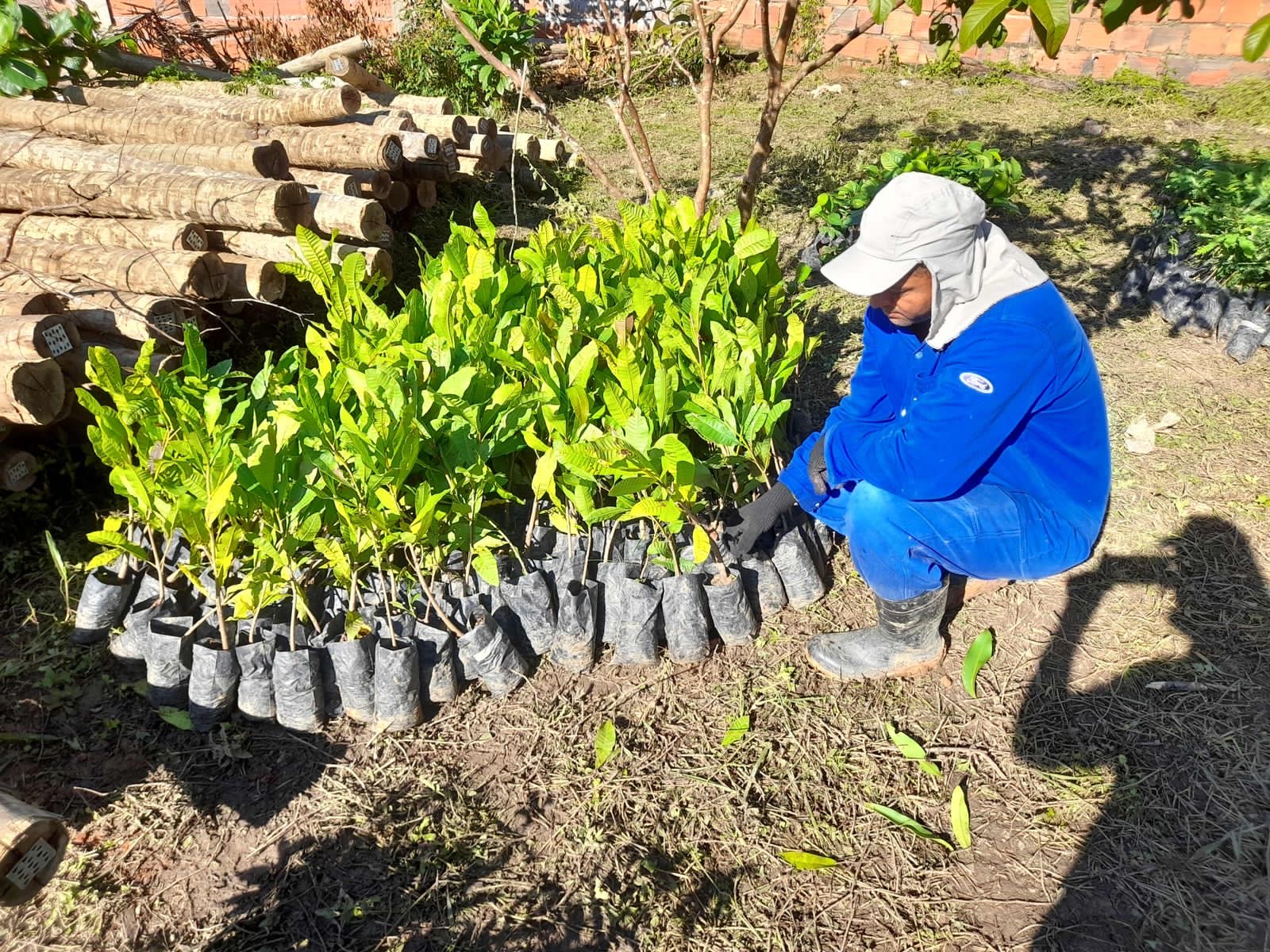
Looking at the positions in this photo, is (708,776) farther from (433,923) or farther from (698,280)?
(698,280)

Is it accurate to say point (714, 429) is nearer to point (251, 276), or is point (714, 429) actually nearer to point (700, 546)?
point (700, 546)

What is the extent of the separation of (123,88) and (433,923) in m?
5.13

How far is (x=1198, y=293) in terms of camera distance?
4.06 metres

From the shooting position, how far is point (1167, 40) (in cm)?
720

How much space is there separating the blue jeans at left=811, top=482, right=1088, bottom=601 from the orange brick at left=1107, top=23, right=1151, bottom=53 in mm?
7109

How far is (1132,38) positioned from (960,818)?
7859 mm

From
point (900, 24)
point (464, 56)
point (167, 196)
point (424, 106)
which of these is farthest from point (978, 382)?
point (900, 24)

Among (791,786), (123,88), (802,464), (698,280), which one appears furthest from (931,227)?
(123,88)

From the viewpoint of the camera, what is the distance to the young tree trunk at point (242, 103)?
4.50 meters

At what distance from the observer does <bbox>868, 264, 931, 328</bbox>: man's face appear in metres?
1.90

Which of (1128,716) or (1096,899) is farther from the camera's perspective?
(1128,716)

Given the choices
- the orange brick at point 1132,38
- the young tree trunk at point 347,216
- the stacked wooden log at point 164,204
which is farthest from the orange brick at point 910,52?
the young tree trunk at point 347,216

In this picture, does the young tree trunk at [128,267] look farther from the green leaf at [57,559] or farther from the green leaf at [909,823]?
the green leaf at [909,823]

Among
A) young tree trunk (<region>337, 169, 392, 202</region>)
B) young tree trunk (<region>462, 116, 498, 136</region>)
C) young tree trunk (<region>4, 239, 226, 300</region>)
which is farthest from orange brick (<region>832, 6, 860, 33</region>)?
young tree trunk (<region>4, 239, 226, 300</region>)
